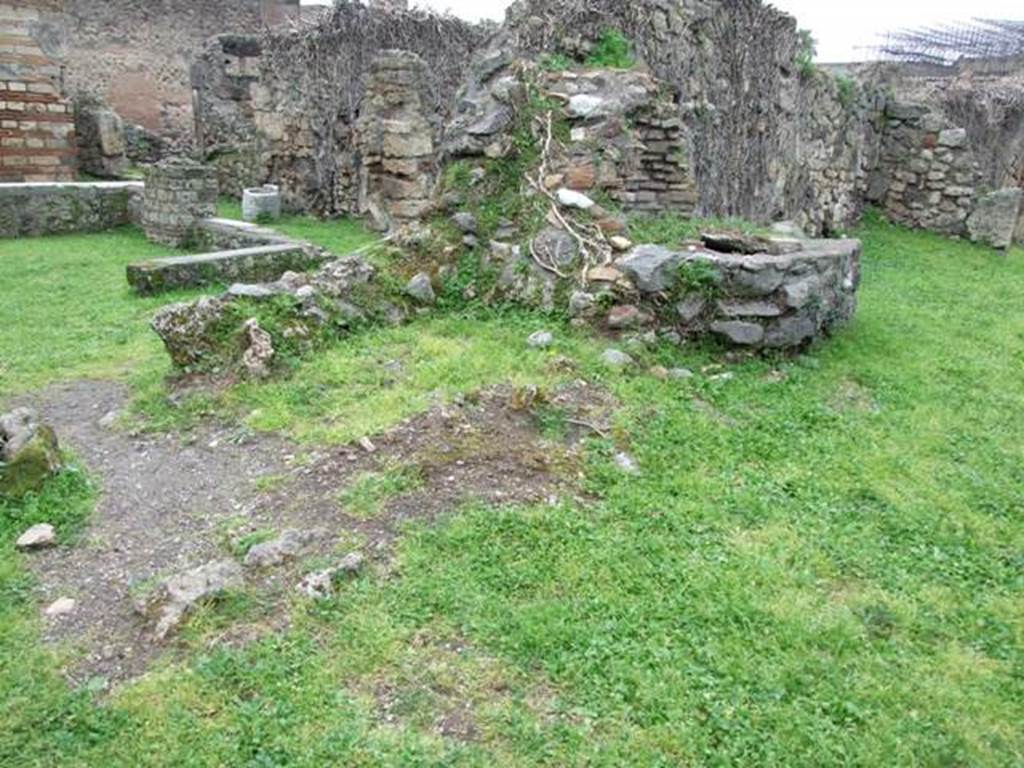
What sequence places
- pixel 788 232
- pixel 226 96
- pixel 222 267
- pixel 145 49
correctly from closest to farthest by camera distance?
pixel 788 232 → pixel 222 267 → pixel 226 96 → pixel 145 49

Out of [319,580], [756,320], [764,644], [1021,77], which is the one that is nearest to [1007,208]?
[1021,77]

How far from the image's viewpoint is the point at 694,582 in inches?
130

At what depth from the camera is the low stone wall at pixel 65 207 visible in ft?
35.6

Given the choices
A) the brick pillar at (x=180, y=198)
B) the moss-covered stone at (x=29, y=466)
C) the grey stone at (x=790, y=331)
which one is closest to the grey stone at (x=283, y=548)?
the moss-covered stone at (x=29, y=466)

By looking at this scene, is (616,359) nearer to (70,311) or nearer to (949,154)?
(70,311)

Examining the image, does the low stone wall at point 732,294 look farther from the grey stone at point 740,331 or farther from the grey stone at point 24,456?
the grey stone at point 24,456

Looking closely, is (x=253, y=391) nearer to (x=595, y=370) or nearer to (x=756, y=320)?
(x=595, y=370)

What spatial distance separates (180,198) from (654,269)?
706 cm

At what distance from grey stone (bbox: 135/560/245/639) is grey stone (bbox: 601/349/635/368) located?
276 cm

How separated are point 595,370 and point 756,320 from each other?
1246 millimetres

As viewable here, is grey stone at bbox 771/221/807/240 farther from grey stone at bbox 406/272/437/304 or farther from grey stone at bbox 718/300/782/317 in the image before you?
grey stone at bbox 406/272/437/304

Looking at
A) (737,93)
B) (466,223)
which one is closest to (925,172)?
(737,93)

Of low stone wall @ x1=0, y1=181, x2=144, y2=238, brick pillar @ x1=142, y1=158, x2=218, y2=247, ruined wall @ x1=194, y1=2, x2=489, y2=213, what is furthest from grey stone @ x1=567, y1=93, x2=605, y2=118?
low stone wall @ x1=0, y1=181, x2=144, y2=238

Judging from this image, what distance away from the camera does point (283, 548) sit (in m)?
3.40
